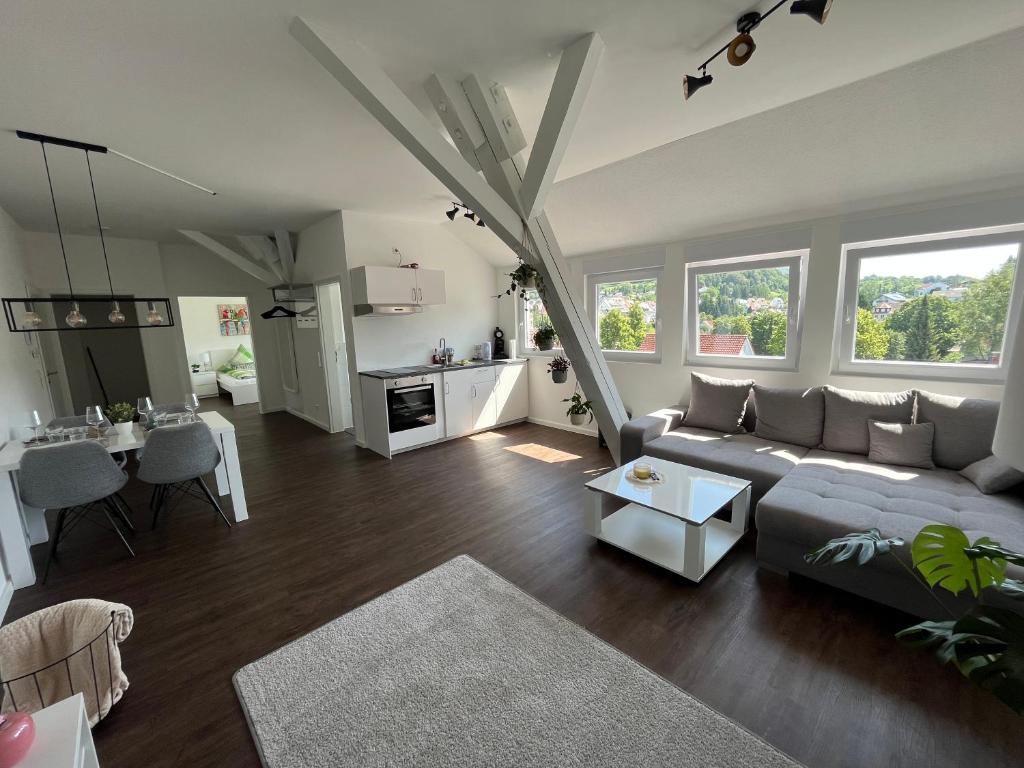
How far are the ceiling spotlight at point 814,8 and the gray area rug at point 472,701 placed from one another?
2616 mm

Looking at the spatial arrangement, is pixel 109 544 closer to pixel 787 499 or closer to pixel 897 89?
pixel 787 499

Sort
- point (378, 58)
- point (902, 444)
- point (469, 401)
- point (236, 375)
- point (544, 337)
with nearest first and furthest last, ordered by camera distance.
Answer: point (378, 58), point (902, 444), point (544, 337), point (469, 401), point (236, 375)

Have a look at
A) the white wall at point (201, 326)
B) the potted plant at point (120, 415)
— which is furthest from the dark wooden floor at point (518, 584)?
the white wall at point (201, 326)

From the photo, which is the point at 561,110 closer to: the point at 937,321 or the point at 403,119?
the point at 403,119

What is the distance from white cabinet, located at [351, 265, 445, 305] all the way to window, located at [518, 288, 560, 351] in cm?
138

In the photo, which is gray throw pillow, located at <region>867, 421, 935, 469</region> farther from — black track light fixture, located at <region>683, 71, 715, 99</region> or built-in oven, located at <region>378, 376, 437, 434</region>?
built-in oven, located at <region>378, 376, 437, 434</region>

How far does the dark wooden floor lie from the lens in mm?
1521

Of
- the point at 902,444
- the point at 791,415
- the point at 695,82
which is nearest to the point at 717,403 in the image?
the point at 791,415

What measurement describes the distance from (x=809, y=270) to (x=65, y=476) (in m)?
5.39

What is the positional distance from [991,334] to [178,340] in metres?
8.59

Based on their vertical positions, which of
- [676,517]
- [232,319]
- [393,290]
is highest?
[393,290]

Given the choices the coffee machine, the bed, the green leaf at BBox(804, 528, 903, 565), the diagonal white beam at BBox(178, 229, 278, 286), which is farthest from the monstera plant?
the bed

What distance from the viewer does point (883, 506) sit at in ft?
7.36

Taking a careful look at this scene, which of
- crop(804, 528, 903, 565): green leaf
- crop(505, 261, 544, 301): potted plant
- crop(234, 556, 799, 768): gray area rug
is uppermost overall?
crop(505, 261, 544, 301): potted plant
